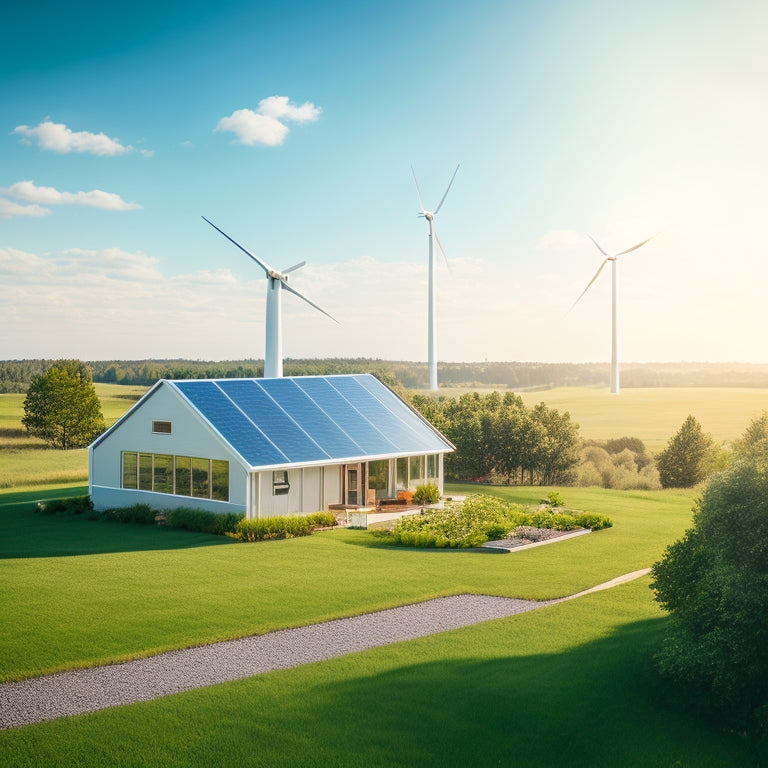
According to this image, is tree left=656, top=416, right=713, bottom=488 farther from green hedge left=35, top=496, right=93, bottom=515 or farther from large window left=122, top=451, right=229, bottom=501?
green hedge left=35, top=496, right=93, bottom=515

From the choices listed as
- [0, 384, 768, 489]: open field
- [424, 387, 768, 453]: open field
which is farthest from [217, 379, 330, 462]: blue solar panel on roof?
[424, 387, 768, 453]: open field

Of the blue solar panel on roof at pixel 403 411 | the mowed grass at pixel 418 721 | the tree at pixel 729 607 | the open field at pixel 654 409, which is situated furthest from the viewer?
the open field at pixel 654 409

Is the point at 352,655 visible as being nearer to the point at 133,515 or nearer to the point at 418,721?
the point at 418,721

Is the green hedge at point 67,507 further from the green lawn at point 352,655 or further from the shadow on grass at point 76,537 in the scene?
the green lawn at point 352,655

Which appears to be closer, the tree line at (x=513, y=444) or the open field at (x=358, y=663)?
the open field at (x=358, y=663)

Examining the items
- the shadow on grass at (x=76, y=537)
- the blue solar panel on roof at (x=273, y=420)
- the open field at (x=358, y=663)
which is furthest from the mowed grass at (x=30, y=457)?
the open field at (x=358, y=663)

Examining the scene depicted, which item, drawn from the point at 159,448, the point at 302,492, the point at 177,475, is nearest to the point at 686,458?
the point at 302,492

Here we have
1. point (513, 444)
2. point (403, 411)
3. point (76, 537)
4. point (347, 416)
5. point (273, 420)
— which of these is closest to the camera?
point (76, 537)
